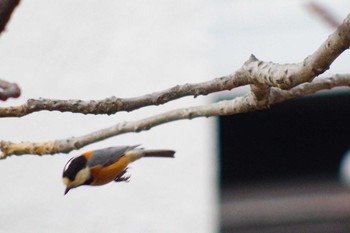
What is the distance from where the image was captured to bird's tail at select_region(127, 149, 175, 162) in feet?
1.49

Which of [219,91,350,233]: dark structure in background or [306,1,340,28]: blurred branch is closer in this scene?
[306,1,340,28]: blurred branch

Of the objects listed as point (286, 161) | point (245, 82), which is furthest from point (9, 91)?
point (286, 161)

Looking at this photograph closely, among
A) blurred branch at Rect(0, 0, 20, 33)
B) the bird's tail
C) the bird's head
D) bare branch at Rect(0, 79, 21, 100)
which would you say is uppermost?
blurred branch at Rect(0, 0, 20, 33)

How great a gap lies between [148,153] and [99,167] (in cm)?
6

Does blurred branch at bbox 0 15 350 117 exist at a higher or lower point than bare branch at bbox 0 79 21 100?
higher

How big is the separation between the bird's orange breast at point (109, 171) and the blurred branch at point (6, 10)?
0.27ft

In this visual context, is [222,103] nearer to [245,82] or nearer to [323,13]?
[245,82]

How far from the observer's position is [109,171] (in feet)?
1.50

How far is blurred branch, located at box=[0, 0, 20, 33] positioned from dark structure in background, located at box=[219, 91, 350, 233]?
2.22 metres

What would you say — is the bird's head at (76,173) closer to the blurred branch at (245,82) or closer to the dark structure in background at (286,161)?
the blurred branch at (245,82)

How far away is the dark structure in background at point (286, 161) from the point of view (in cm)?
267

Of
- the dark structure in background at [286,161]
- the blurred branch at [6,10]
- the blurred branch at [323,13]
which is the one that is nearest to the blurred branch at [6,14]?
the blurred branch at [6,10]

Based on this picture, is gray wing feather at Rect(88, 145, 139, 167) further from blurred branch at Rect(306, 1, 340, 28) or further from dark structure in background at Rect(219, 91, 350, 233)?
dark structure in background at Rect(219, 91, 350, 233)

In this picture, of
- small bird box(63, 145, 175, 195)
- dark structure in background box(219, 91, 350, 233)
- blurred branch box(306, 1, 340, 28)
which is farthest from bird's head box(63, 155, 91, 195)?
dark structure in background box(219, 91, 350, 233)
